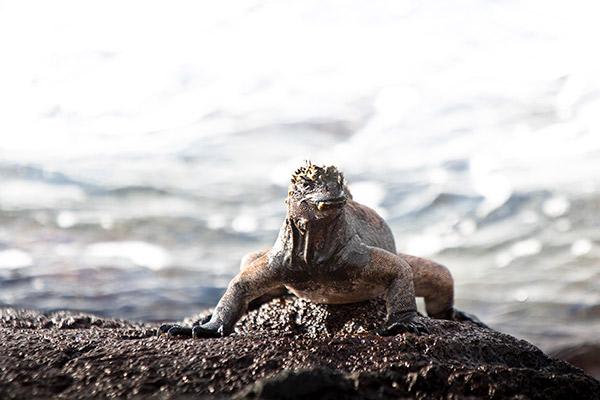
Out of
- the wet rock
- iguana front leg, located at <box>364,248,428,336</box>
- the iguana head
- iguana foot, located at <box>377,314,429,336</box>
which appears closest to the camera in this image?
iguana foot, located at <box>377,314,429,336</box>

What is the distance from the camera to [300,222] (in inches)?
278

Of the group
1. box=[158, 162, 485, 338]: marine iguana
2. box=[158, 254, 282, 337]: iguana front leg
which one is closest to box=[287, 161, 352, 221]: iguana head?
box=[158, 162, 485, 338]: marine iguana

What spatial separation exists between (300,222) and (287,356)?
1503 millimetres

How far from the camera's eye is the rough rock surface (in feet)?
16.8

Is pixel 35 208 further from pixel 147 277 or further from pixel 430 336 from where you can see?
pixel 430 336

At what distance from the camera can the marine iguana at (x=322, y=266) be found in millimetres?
6855

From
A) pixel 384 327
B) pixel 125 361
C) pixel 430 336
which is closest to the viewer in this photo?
pixel 125 361

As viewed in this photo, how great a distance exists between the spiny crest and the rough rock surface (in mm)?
1088

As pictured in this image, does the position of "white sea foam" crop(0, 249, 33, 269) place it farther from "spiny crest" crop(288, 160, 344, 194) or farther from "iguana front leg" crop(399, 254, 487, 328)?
"spiny crest" crop(288, 160, 344, 194)

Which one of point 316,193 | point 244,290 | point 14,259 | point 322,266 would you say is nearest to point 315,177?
point 316,193

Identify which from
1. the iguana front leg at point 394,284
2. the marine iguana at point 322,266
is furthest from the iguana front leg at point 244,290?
the iguana front leg at point 394,284

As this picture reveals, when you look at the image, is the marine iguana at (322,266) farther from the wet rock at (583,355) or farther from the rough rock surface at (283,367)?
the wet rock at (583,355)

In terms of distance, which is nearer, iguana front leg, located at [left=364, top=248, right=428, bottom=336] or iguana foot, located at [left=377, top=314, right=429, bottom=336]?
iguana foot, located at [left=377, top=314, right=429, bottom=336]

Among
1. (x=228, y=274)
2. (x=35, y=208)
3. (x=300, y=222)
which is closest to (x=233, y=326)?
(x=300, y=222)
